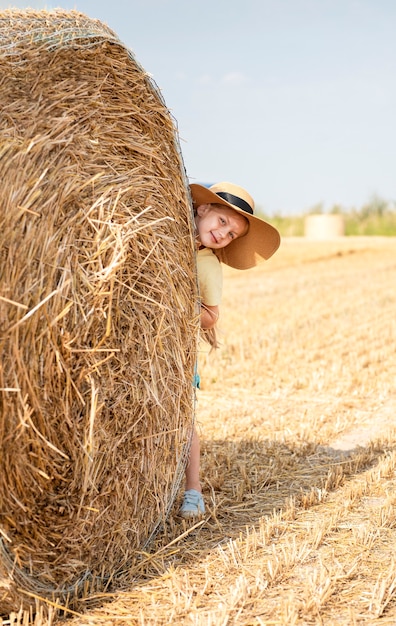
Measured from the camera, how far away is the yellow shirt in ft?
11.8

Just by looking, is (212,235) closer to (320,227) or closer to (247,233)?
(247,233)

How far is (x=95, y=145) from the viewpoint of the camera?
9.65 ft

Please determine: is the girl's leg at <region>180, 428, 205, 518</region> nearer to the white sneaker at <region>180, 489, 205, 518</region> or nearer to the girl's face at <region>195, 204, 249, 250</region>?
the white sneaker at <region>180, 489, 205, 518</region>

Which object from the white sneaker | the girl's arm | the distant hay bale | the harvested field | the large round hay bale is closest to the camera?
the large round hay bale

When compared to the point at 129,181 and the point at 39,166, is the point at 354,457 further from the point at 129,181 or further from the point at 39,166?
the point at 39,166

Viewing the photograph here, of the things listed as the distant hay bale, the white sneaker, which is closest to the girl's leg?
the white sneaker

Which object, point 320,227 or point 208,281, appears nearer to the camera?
point 208,281

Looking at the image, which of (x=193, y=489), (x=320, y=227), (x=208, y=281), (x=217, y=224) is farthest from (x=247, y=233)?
(x=320, y=227)

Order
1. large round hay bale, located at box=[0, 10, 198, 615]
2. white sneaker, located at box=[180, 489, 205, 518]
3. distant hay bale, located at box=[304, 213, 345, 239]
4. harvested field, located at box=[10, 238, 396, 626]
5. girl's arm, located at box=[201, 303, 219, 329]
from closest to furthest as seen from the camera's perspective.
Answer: large round hay bale, located at box=[0, 10, 198, 615]
harvested field, located at box=[10, 238, 396, 626]
white sneaker, located at box=[180, 489, 205, 518]
girl's arm, located at box=[201, 303, 219, 329]
distant hay bale, located at box=[304, 213, 345, 239]

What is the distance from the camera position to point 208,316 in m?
3.68

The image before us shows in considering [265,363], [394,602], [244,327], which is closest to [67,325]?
[394,602]

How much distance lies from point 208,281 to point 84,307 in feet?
3.24

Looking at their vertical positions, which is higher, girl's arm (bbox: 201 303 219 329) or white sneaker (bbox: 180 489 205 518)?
girl's arm (bbox: 201 303 219 329)

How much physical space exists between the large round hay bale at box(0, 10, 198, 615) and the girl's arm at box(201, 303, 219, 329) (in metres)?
0.25
